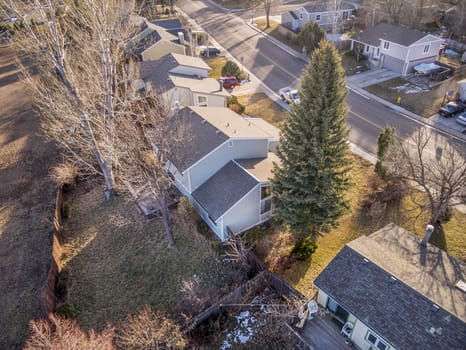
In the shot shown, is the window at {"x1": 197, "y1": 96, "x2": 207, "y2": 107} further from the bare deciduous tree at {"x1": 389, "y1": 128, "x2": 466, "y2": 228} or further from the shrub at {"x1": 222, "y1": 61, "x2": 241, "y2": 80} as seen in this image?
the bare deciduous tree at {"x1": 389, "y1": 128, "x2": 466, "y2": 228}

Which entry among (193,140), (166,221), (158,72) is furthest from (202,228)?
(158,72)

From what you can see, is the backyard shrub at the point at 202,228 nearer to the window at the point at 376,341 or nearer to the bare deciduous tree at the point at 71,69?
the bare deciduous tree at the point at 71,69

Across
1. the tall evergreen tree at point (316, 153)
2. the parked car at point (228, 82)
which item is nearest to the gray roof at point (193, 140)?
the tall evergreen tree at point (316, 153)

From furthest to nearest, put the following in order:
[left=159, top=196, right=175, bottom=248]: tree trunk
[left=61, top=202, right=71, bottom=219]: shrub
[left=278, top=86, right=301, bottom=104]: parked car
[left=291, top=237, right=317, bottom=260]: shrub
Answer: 1. [left=278, top=86, right=301, bottom=104]: parked car
2. [left=61, top=202, right=71, bottom=219]: shrub
3. [left=159, top=196, right=175, bottom=248]: tree trunk
4. [left=291, top=237, right=317, bottom=260]: shrub

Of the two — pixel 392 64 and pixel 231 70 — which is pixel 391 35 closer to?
pixel 392 64

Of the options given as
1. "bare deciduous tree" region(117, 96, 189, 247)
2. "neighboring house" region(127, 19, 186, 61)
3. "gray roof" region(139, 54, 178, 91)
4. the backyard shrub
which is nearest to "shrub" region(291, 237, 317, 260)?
the backyard shrub

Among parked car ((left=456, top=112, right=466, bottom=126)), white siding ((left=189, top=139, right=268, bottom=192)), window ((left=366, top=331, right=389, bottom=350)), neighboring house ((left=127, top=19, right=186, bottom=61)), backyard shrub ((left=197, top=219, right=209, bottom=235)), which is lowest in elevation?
backyard shrub ((left=197, top=219, right=209, bottom=235))

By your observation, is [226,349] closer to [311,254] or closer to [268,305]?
[268,305]
